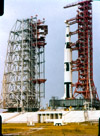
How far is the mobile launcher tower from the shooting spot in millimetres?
102100

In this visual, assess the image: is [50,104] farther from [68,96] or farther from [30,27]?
[30,27]

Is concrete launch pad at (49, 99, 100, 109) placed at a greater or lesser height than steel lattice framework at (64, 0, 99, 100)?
lesser

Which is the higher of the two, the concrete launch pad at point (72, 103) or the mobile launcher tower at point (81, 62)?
the mobile launcher tower at point (81, 62)

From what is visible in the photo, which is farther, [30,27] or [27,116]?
[30,27]

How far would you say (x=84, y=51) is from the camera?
349ft

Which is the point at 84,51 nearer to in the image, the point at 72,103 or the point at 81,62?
the point at 81,62

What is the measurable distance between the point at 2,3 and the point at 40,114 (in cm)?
8727

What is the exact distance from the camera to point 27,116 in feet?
297

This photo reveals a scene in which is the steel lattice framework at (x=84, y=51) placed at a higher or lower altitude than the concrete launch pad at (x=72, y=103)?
higher

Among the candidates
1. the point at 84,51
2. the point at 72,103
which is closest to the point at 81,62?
the point at 84,51

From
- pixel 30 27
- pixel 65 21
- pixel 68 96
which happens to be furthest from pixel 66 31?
pixel 68 96

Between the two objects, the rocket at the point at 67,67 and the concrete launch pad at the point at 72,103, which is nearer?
the concrete launch pad at the point at 72,103

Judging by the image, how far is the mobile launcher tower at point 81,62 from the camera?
335 ft

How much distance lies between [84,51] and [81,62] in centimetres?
407
